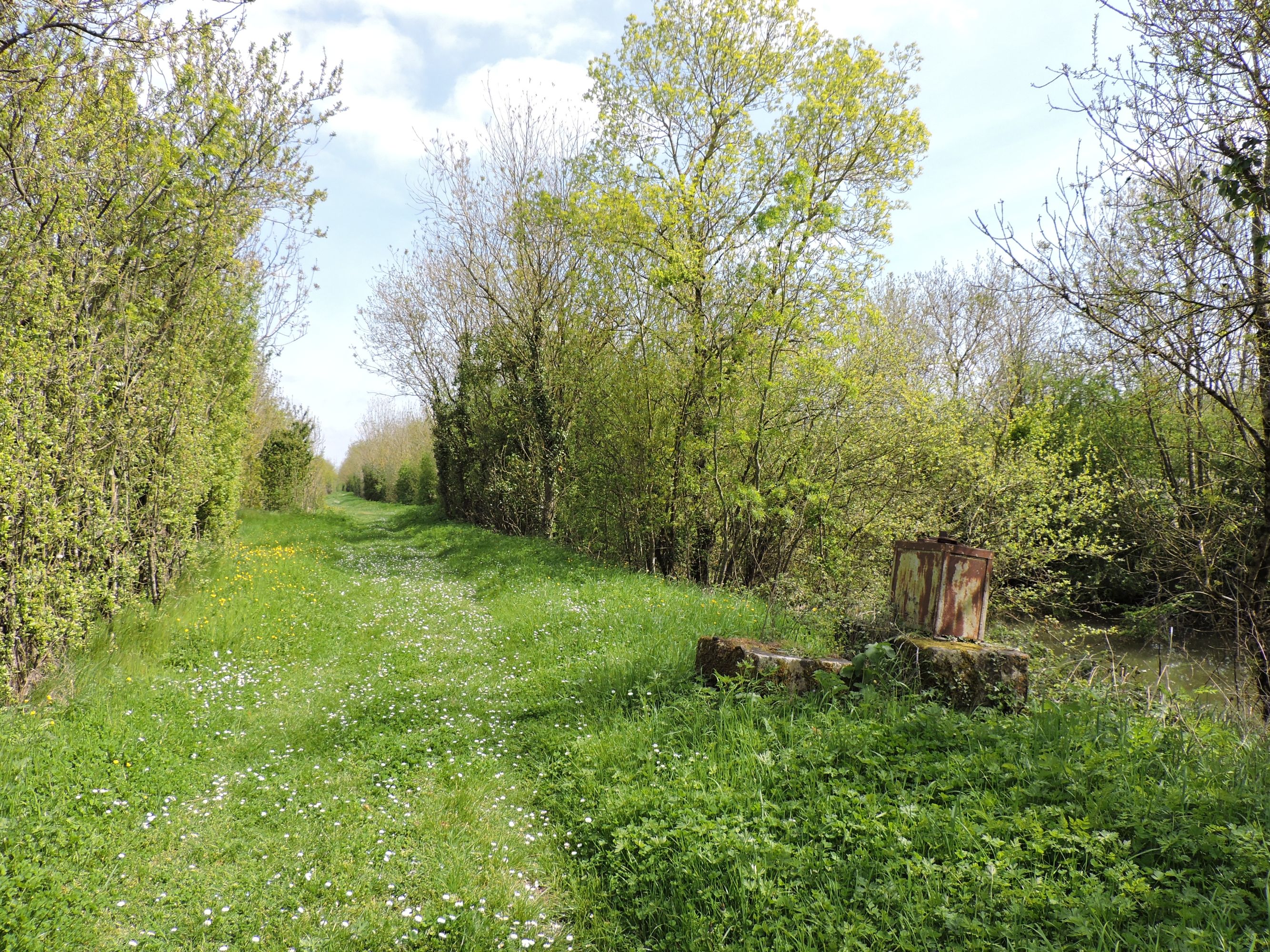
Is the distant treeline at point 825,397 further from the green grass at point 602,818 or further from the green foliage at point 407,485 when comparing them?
the green foliage at point 407,485

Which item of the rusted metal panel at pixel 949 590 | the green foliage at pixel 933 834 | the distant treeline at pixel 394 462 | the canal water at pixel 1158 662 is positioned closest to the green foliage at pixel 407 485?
the distant treeline at pixel 394 462

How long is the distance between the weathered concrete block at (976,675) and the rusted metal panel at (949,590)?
426mm

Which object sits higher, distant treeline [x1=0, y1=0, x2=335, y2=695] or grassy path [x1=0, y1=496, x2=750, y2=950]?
distant treeline [x1=0, y1=0, x2=335, y2=695]

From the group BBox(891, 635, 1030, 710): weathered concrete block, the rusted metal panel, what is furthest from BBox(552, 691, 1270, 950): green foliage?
Answer: the rusted metal panel

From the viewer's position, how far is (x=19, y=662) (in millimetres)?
5094

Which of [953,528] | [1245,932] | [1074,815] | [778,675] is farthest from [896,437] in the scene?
[1245,932]

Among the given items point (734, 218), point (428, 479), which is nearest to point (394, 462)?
point (428, 479)

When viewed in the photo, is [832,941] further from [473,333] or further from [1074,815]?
[473,333]

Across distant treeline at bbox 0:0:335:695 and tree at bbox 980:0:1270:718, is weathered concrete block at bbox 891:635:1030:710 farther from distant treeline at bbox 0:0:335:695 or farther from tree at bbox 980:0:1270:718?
distant treeline at bbox 0:0:335:695

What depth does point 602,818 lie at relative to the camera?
13.4ft

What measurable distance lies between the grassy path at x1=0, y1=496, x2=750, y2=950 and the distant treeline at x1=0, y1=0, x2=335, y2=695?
952 mm

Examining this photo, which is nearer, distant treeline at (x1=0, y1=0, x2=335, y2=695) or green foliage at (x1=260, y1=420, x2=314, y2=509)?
distant treeline at (x1=0, y1=0, x2=335, y2=695)

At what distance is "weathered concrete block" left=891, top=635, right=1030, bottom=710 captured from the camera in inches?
187

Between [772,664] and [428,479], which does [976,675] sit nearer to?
[772,664]
